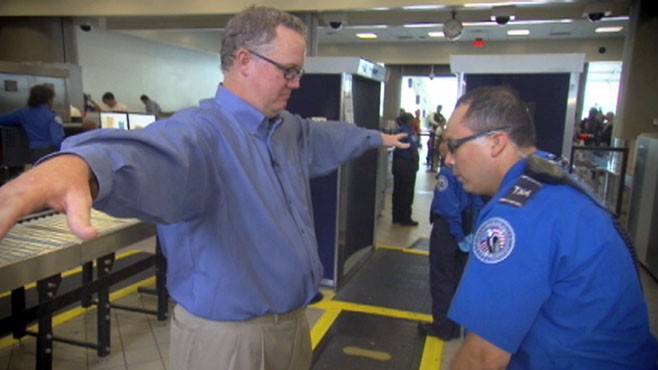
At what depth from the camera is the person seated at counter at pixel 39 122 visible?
464 centimetres

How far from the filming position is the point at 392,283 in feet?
14.3

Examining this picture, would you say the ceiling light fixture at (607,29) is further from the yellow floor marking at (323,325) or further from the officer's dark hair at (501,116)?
the officer's dark hair at (501,116)

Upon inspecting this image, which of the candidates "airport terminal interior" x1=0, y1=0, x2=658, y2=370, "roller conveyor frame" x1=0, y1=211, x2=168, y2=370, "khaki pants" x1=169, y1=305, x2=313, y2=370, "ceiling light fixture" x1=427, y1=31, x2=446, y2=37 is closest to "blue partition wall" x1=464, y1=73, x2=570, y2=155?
"airport terminal interior" x1=0, y1=0, x2=658, y2=370

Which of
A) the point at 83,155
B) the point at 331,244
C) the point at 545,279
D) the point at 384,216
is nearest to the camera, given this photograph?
the point at 83,155

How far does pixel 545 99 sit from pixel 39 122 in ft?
15.9

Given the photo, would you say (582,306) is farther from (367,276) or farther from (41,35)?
(41,35)

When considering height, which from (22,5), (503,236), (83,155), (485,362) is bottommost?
(485,362)

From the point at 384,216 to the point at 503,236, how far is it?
6105 mm

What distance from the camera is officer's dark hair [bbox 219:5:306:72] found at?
129 cm

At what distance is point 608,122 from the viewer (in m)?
10.2

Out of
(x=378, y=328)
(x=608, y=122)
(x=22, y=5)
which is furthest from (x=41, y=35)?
(x=608, y=122)

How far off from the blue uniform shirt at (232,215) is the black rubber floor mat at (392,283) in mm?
2594

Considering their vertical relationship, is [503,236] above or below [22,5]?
below

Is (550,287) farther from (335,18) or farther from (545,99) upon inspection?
(335,18)
